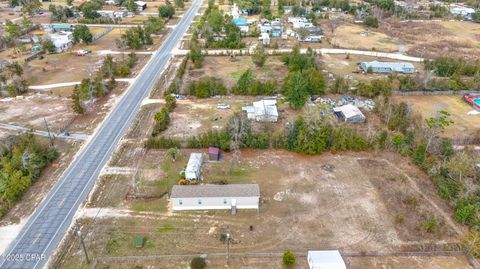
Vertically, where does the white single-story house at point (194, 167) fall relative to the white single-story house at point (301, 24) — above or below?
below

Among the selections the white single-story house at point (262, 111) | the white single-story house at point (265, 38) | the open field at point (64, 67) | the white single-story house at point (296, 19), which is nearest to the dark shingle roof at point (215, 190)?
the white single-story house at point (262, 111)

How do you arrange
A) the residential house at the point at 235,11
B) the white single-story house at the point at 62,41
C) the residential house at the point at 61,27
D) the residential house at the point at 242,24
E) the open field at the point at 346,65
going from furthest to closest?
1. the residential house at the point at 235,11
2. the residential house at the point at 242,24
3. the residential house at the point at 61,27
4. the white single-story house at the point at 62,41
5. the open field at the point at 346,65

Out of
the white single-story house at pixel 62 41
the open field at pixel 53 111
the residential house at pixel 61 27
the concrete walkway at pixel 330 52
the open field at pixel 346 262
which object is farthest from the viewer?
the residential house at pixel 61 27

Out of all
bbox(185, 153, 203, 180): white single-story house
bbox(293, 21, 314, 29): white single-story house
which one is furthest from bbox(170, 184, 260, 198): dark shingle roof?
bbox(293, 21, 314, 29): white single-story house

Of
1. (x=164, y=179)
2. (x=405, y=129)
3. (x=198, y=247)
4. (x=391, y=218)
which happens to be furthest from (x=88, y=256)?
(x=405, y=129)

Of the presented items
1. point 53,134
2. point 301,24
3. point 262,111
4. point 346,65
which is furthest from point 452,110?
point 53,134

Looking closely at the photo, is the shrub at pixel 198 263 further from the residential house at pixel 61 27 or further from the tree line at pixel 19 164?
the residential house at pixel 61 27
